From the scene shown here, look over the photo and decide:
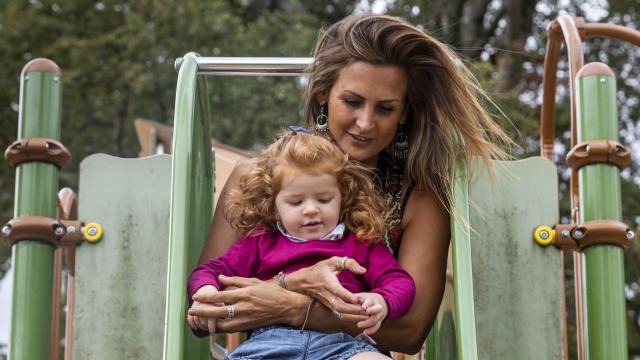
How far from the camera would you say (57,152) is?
10.8 ft

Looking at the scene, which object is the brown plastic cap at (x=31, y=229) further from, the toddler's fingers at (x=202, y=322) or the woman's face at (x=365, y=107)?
the woman's face at (x=365, y=107)

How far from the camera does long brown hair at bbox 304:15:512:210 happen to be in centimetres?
319

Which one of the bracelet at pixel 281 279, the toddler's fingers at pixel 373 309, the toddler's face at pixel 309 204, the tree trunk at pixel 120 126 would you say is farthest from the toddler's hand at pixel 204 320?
the tree trunk at pixel 120 126

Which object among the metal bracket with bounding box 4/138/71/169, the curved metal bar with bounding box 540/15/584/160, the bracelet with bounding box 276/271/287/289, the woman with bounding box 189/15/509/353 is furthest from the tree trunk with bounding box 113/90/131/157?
the bracelet with bounding box 276/271/287/289

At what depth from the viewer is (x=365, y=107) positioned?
3156 millimetres

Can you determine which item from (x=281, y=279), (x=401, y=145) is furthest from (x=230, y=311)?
(x=401, y=145)

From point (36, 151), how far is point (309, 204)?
944mm

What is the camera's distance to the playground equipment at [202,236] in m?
3.20

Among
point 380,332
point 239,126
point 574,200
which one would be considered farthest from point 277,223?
point 239,126

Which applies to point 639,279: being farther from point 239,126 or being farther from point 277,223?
point 277,223

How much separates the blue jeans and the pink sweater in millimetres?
142

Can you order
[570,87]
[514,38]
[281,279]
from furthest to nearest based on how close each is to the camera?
[514,38]
[570,87]
[281,279]

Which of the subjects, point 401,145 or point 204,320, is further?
point 401,145

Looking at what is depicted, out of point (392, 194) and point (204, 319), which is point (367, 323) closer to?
point (204, 319)
